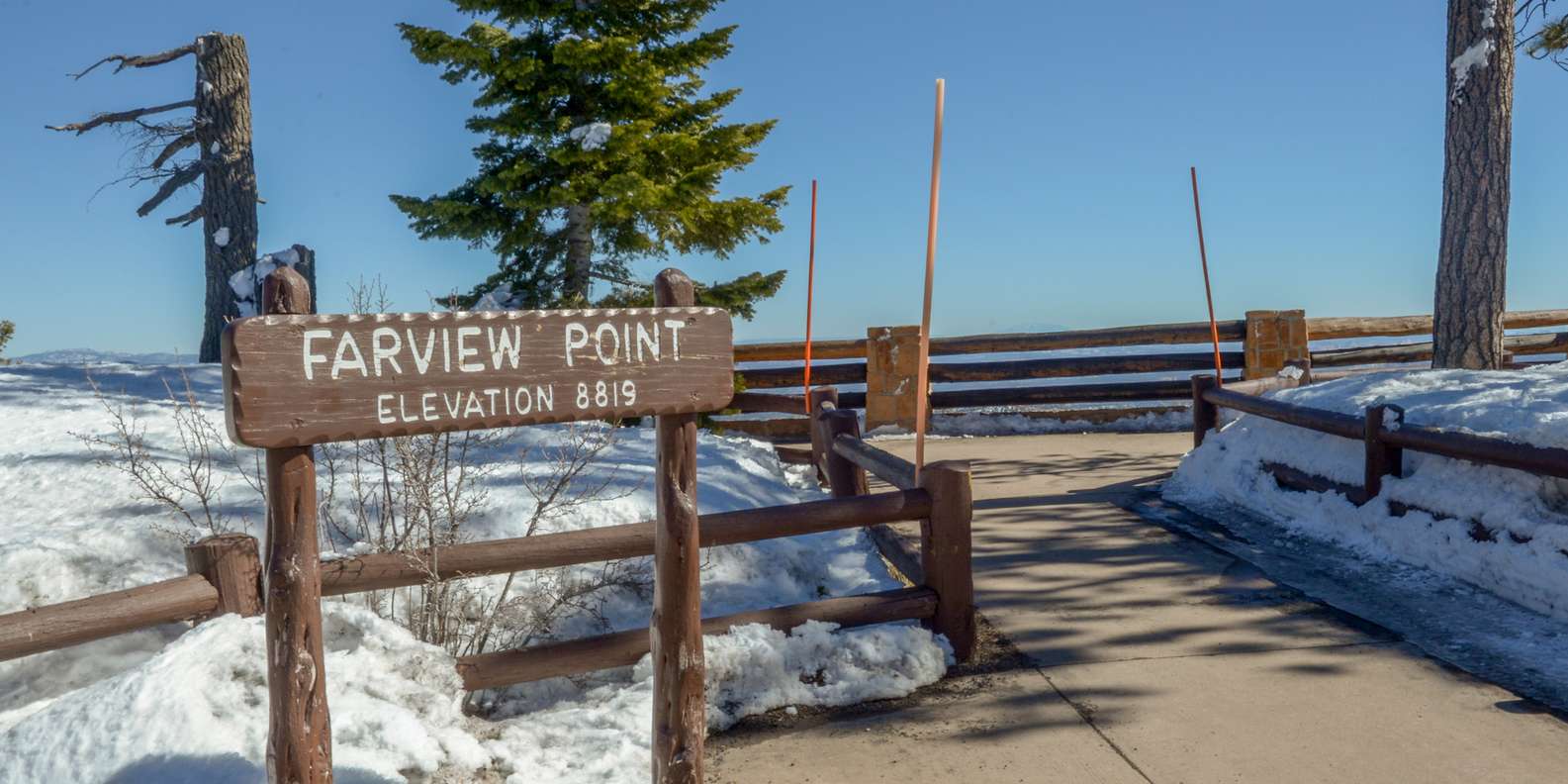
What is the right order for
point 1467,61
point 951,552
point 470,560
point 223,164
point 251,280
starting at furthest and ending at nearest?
1. point 223,164
2. point 251,280
3. point 1467,61
4. point 951,552
5. point 470,560

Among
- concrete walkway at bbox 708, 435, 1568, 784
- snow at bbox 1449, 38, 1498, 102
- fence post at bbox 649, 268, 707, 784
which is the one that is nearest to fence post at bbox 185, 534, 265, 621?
fence post at bbox 649, 268, 707, 784

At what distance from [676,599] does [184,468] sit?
4.59 meters

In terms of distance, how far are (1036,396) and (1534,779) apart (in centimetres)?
1151

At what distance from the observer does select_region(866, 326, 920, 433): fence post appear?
14391 mm

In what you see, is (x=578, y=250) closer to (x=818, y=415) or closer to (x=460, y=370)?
(x=818, y=415)

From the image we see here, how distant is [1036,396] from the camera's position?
14.9 m

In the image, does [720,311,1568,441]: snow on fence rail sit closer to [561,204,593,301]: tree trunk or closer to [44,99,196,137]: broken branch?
[561,204,593,301]: tree trunk

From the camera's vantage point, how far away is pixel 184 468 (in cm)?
653

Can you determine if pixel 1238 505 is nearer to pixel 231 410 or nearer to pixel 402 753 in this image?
pixel 402 753

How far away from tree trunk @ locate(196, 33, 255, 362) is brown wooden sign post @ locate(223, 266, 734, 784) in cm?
1196

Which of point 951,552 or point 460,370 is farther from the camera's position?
point 951,552

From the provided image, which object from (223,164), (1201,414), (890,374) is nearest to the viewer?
(1201,414)

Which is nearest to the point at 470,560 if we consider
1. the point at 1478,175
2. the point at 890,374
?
the point at 1478,175

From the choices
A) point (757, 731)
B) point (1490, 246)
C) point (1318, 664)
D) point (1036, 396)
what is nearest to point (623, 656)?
point (757, 731)
